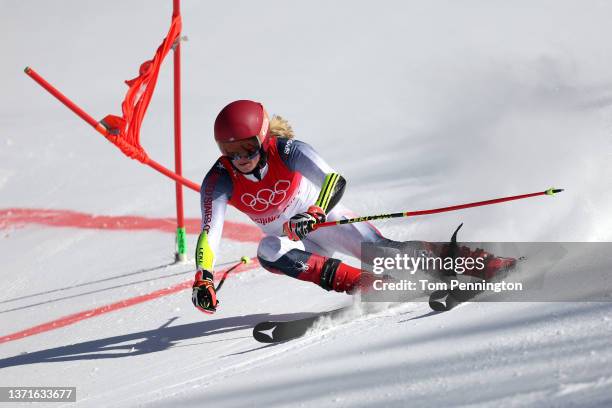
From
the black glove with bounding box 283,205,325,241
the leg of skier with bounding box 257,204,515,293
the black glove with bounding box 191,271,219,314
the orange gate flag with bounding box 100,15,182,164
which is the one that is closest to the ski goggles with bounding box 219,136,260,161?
the black glove with bounding box 283,205,325,241

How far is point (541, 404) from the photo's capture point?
2.35 m

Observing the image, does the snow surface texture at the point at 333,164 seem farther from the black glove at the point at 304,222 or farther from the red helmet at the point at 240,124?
the red helmet at the point at 240,124

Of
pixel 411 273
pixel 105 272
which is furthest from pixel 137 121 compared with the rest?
pixel 411 273

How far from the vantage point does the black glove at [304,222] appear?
13.9 ft

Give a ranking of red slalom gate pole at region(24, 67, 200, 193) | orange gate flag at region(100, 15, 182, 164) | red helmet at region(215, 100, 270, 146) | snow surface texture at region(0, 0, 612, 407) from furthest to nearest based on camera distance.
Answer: orange gate flag at region(100, 15, 182, 164)
red slalom gate pole at region(24, 67, 200, 193)
red helmet at region(215, 100, 270, 146)
snow surface texture at region(0, 0, 612, 407)

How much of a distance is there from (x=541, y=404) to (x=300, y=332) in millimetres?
2058

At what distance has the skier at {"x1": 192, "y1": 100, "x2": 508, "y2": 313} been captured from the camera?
14.0ft

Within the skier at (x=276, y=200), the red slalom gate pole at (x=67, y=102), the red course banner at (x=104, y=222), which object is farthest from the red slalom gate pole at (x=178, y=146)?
the skier at (x=276, y=200)

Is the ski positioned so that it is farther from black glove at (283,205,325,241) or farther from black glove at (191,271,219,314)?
black glove at (283,205,325,241)

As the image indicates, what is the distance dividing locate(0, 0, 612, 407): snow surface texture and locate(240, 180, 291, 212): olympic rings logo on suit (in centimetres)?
75

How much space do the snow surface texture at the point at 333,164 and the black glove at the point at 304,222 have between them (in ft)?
1.75

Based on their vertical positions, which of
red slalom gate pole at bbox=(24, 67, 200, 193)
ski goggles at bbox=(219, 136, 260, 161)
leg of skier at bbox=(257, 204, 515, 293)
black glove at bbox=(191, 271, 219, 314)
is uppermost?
red slalom gate pole at bbox=(24, 67, 200, 193)

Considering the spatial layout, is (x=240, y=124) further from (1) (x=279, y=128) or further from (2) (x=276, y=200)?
(2) (x=276, y=200)

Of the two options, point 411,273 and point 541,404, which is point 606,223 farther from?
point 541,404
